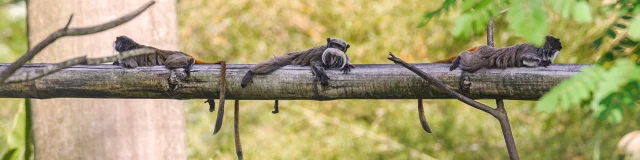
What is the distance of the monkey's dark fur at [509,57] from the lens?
2.03 metres

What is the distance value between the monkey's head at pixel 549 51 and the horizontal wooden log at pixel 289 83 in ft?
0.15

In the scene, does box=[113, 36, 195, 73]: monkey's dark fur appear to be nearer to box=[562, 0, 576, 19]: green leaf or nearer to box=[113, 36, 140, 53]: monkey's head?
box=[113, 36, 140, 53]: monkey's head

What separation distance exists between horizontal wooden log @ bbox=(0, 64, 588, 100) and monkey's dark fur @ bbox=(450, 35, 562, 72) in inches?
1.0

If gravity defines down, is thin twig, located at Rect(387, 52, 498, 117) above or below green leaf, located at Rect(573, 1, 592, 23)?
below

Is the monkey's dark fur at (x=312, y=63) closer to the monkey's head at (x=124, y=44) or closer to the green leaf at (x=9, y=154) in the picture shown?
the monkey's head at (x=124, y=44)

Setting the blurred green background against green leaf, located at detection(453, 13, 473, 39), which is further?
the blurred green background

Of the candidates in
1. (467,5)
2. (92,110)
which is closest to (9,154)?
(92,110)

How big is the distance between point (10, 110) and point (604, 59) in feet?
20.8

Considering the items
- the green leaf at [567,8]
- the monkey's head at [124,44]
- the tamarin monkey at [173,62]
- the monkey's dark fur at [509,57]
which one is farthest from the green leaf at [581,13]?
the monkey's head at [124,44]

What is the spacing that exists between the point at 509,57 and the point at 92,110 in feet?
5.07

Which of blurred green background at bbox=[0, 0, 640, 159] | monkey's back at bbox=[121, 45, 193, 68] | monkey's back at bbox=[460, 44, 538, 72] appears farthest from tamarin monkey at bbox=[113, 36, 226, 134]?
blurred green background at bbox=[0, 0, 640, 159]

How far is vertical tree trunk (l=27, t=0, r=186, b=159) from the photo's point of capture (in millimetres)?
2861

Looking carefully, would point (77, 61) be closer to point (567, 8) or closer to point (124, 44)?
point (567, 8)

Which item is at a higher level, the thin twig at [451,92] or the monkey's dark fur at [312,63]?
the monkey's dark fur at [312,63]
